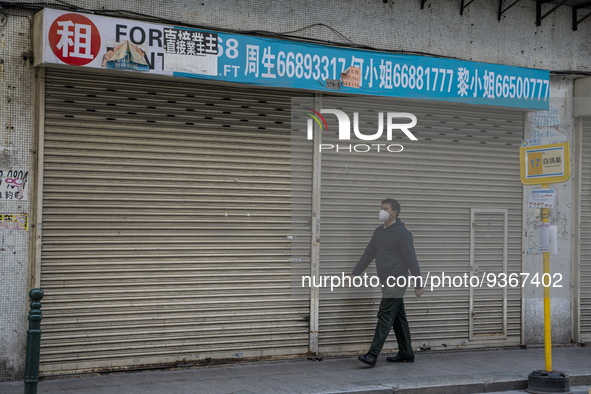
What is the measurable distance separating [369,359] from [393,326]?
0.64 meters

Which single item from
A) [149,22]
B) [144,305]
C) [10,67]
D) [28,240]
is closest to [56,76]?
[10,67]

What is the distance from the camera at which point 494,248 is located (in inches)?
442

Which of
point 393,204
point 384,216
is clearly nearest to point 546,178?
point 393,204

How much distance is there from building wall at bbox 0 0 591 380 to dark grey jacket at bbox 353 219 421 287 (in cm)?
247

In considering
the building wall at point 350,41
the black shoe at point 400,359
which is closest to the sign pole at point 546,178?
the black shoe at point 400,359

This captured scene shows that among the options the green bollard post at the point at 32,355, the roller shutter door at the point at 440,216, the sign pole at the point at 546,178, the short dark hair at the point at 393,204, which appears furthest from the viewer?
the roller shutter door at the point at 440,216

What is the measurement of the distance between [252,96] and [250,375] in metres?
3.27

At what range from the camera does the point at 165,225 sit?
9.05m

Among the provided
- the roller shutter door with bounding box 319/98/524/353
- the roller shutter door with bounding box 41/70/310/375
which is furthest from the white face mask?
the roller shutter door with bounding box 41/70/310/375

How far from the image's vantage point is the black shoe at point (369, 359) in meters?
9.33

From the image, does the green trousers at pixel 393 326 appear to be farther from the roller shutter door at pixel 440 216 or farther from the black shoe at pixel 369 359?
the roller shutter door at pixel 440 216

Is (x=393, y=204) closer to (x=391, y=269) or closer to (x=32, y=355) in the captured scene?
(x=391, y=269)

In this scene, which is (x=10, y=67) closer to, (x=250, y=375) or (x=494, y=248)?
(x=250, y=375)

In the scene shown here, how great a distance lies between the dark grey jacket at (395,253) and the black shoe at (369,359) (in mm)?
890
